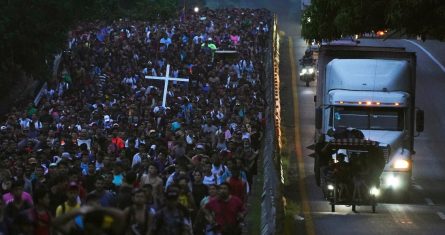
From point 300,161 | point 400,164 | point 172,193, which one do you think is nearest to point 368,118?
point 400,164

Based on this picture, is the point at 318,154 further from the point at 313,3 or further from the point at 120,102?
the point at 120,102

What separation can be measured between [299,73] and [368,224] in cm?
3553

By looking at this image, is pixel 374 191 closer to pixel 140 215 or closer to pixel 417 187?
pixel 417 187

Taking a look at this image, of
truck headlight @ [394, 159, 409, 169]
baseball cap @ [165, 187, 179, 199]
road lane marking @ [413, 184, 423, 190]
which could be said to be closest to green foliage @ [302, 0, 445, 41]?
truck headlight @ [394, 159, 409, 169]

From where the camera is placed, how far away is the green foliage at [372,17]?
80.9ft

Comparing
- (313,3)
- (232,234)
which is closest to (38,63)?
(313,3)

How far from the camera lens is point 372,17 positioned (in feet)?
89.0

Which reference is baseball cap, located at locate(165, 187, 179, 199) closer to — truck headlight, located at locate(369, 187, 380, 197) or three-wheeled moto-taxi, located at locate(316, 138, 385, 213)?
three-wheeled moto-taxi, located at locate(316, 138, 385, 213)

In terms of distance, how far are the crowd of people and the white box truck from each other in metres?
2.20

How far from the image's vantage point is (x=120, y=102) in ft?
124

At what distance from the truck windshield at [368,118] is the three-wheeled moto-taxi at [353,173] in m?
1.23

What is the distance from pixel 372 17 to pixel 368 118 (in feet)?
8.23

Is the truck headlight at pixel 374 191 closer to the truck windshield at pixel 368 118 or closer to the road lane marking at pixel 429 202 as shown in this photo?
the truck windshield at pixel 368 118

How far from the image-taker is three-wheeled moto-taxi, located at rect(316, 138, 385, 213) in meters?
25.9
